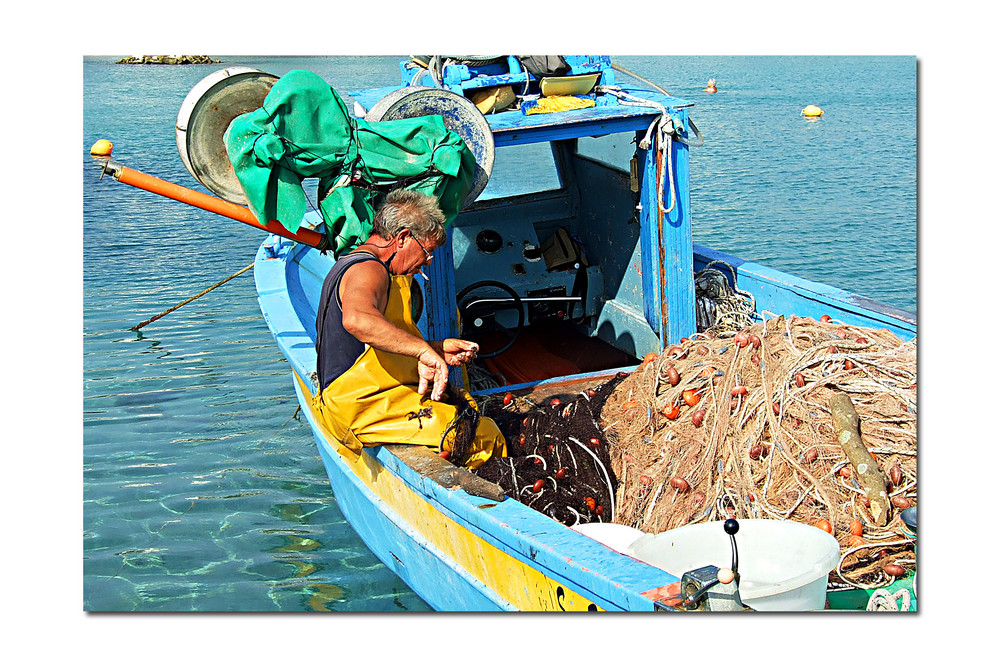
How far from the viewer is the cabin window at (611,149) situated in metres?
6.10

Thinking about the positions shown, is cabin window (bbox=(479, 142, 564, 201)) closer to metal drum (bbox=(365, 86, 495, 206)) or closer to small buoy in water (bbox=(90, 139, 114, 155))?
metal drum (bbox=(365, 86, 495, 206))

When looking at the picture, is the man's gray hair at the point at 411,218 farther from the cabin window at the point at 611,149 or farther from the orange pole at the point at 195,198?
the cabin window at the point at 611,149

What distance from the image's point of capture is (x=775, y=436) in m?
3.95

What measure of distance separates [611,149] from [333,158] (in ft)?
9.05

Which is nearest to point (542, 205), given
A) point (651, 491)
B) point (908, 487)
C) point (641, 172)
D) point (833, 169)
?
point (641, 172)

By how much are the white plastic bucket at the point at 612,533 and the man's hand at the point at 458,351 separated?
31.4 inches

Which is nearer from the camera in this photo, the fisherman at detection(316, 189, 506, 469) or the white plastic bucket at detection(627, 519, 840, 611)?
the white plastic bucket at detection(627, 519, 840, 611)

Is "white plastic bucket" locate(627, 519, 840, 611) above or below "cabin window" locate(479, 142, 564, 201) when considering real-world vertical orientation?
below

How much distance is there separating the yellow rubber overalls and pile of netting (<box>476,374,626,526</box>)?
0.55 feet

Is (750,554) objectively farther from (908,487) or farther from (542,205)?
(542,205)

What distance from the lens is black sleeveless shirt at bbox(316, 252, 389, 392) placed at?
370 cm

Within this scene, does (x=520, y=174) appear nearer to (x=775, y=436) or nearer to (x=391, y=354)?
(x=391, y=354)

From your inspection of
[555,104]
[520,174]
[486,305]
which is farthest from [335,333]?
[520,174]

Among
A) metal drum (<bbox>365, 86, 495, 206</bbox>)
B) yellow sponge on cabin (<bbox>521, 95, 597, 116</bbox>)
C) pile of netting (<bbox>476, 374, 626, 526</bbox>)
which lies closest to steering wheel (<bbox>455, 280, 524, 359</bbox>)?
yellow sponge on cabin (<bbox>521, 95, 597, 116</bbox>)
